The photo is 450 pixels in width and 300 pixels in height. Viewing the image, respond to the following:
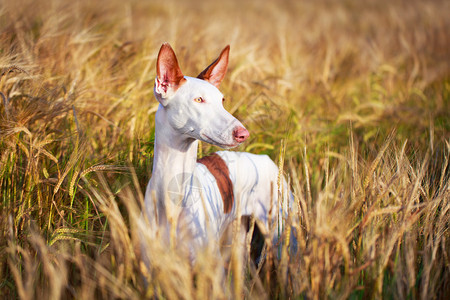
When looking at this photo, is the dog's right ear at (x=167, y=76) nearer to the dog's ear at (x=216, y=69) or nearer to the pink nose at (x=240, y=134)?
the dog's ear at (x=216, y=69)

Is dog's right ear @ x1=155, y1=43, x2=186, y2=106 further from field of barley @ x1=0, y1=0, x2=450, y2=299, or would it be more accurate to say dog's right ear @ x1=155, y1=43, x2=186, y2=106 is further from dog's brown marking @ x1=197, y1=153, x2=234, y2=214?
dog's brown marking @ x1=197, y1=153, x2=234, y2=214

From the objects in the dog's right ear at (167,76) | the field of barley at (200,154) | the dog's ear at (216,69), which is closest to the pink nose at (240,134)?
the field of barley at (200,154)

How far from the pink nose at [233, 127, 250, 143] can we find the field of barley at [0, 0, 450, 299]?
262 mm

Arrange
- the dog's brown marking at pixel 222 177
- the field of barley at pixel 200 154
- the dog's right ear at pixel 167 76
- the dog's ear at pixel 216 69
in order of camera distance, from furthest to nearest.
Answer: the dog's brown marking at pixel 222 177, the dog's ear at pixel 216 69, the dog's right ear at pixel 167 76, the field of barley at pixel 200 154

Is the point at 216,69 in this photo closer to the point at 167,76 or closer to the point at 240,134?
the point at 167,76

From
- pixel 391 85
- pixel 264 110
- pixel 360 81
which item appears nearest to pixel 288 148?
pixel 264 110

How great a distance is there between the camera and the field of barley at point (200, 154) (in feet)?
5.97

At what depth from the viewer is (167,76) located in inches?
86.3

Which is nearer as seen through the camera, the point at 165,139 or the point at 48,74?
the point at 165,139

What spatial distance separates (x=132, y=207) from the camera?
1.69m

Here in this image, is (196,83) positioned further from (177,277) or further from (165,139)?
(177,277)

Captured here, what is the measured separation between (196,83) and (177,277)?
1.03m

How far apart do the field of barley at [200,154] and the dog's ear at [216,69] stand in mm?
539

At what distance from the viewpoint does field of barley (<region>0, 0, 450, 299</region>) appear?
5.97 feet
